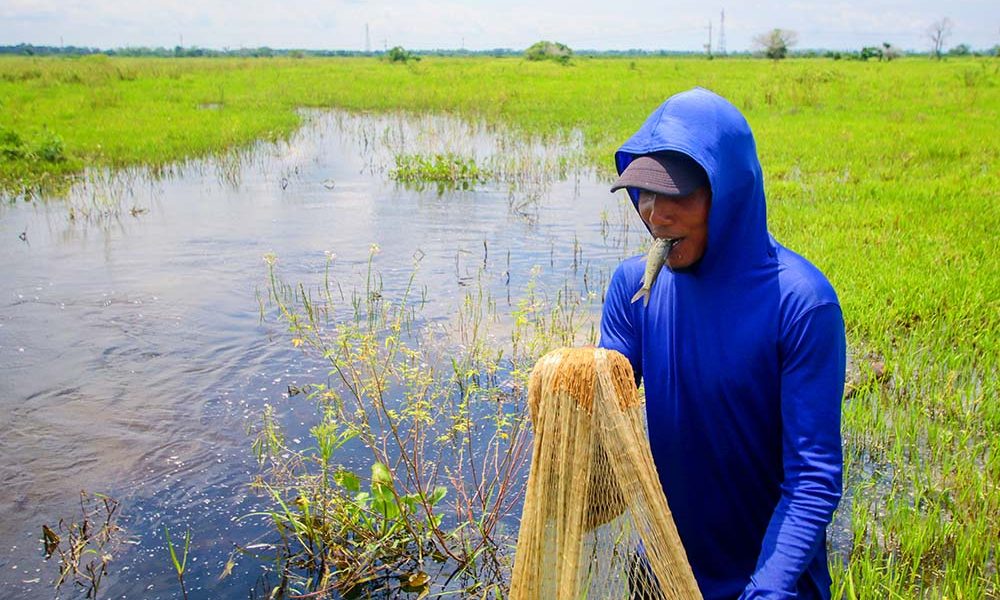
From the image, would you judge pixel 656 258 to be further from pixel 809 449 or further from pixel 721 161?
pixel 809 449

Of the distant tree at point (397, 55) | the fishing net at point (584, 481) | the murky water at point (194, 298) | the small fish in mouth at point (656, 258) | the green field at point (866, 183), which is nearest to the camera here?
the fishing net at point (584, 481)

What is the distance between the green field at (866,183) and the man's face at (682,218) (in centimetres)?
190

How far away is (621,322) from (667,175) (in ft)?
1.27

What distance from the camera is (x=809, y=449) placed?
4.48 ft

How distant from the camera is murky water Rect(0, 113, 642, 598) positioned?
4.09 m

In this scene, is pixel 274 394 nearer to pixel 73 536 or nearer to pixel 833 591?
pixel 73 536

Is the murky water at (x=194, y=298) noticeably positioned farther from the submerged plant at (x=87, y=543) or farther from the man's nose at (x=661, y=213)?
the man's nose at (x=661, y=213)

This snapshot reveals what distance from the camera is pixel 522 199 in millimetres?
10703

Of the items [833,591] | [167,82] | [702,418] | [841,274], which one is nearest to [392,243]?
[841,274]

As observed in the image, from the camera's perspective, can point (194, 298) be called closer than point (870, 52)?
Yes

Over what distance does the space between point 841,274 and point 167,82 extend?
73.6 ft

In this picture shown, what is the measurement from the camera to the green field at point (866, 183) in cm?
353

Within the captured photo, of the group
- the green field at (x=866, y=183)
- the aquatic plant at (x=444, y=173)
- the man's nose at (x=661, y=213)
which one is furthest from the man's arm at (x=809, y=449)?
the aquatic plant at (x=444, y=173)

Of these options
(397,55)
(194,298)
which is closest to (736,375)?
(194,298)
